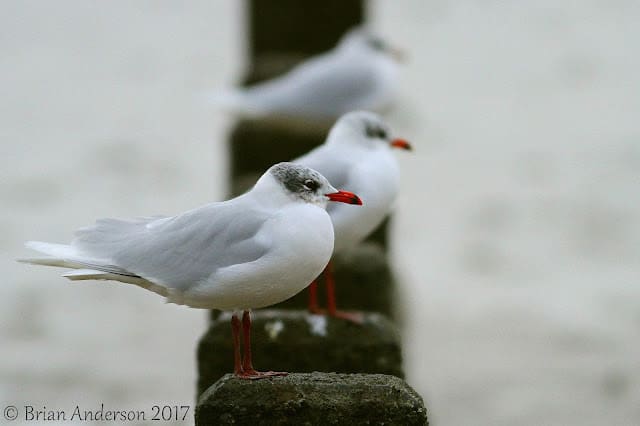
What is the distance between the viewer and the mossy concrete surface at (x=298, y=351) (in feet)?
12.4

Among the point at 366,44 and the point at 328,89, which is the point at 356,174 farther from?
the point at 366,44

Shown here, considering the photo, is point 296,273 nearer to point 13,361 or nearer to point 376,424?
point 376,424

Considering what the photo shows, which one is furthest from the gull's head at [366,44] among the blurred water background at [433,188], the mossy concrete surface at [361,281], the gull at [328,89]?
the mossy concrete surface at [361,281]

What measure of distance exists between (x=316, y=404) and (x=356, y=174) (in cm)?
140

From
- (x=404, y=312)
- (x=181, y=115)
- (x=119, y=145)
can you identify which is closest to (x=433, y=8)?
(x=181, y=115)

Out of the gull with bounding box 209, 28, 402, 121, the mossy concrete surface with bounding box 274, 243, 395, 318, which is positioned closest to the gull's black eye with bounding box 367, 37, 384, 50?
the gull with bounding box 209, 28, 402, 121

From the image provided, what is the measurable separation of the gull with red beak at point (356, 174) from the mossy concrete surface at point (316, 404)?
1.02 metres

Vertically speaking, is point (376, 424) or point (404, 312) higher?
point (404, 312)

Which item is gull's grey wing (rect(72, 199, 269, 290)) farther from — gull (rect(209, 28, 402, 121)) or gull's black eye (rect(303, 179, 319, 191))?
gull (rect(209, 28, 402, 121))

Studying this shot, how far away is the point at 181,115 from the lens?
11.9 meters

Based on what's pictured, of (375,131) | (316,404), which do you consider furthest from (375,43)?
(316,404)

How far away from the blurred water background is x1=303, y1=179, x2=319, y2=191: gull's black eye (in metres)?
2.52

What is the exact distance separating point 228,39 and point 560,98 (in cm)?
380

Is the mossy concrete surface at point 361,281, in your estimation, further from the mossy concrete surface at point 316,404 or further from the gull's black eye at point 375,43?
the gull's black eye at point 375,43
